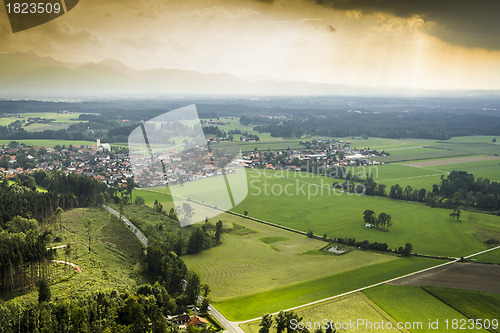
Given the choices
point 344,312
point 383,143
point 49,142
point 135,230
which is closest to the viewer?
point 344,312

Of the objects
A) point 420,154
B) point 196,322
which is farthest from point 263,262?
point 420,154

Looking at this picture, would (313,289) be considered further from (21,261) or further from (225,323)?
(21,261)

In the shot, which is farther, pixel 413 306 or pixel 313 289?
pixel 313 289

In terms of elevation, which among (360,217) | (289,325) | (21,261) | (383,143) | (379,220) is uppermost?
(383,143)

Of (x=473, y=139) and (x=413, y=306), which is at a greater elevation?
(x=473, y=139)

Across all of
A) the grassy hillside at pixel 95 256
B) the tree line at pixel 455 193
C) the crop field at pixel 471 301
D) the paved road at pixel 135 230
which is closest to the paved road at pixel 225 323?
the grassy hillside at pixel 95 256

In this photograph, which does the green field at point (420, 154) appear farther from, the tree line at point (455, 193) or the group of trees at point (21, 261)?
the group of trees at point (21, 261)

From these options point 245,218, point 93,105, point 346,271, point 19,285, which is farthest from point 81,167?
point 93,105
